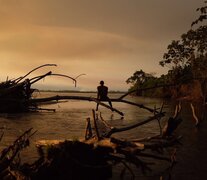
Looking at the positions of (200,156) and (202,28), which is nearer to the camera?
(200,156)

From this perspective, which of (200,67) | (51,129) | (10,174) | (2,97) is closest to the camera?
(2,97)

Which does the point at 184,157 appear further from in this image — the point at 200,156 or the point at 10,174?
the point at 10,174

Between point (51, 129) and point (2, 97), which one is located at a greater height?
point (2, 97)

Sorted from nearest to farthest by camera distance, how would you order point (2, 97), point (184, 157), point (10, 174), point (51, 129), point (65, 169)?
point (2, 97) → point (10, 174) → point (65, 169) → point (184, 157) → point (51, 129)

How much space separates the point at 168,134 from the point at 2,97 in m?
5.37

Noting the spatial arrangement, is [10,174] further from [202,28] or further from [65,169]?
[202,28]

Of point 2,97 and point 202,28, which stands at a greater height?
point 202,28

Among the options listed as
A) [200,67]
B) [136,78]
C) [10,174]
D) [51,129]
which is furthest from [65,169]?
[136,78]

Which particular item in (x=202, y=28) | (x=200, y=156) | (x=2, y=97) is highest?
(x=202, y=28)

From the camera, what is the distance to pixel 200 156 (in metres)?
12.3

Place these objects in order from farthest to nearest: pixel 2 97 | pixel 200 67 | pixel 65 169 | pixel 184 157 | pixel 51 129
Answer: pixel 200 67 < pixel 51 129 < pixel 184 157 < pixel 65 169 < pixel 2 97

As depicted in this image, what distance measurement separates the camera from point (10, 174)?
7098 millimetres

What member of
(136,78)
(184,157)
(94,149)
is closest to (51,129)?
(184,157)

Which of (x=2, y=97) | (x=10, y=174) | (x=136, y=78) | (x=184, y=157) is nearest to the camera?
(x=2, y=97)
